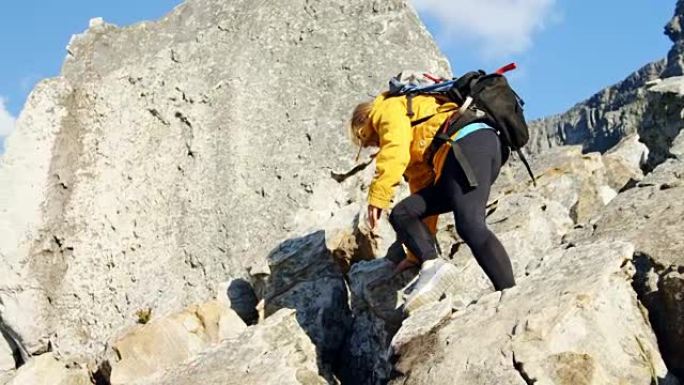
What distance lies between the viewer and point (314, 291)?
1103cm

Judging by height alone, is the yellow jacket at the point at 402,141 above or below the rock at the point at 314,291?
above

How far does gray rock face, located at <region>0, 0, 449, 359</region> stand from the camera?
1350 centimetres

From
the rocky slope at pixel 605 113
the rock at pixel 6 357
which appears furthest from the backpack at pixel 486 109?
the rocky slope at pixel 605 113

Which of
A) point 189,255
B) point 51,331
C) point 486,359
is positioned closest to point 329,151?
point 189,255

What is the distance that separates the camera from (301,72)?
47.7 ft

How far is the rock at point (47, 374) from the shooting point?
11.8 meters

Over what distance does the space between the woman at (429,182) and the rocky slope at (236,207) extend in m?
0.48

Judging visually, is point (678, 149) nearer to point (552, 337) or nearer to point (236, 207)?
point (552, 337)

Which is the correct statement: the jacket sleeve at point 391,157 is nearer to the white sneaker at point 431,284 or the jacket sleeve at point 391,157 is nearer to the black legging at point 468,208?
the black legging at point 468,208

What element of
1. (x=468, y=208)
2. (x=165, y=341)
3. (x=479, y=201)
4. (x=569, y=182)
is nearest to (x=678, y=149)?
(x=569, y=182)

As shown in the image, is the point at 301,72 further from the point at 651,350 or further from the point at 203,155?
the point at 651,350

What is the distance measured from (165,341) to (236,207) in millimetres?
3330

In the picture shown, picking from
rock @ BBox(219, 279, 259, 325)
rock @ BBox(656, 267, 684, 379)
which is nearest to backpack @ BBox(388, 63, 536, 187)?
rock @ BBox(656, 267, 684, 379)

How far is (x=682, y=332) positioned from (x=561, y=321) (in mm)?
1117
